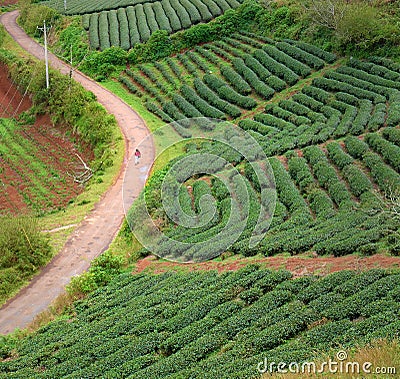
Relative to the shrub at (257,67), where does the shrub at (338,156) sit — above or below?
above

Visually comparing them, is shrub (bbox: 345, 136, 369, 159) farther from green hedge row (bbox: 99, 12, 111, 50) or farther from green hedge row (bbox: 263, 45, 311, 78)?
green hedge row (bbox: 99, 12, 111, 50)

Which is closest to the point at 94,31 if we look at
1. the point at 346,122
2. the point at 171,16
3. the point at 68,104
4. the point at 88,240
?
the point at 171,16

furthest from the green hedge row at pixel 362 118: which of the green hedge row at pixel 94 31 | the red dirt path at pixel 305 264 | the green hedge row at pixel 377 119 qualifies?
the green hedge row at pixel 94 31

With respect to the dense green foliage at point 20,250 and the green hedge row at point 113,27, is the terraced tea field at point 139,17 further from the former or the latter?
the dense green foliage at point 20,250

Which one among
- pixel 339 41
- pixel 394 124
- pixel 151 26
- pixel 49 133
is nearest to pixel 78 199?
pixel 49 133

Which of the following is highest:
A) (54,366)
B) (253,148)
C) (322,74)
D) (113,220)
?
(54,366)

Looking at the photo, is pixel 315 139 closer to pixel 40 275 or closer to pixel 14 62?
pixel 40 275
